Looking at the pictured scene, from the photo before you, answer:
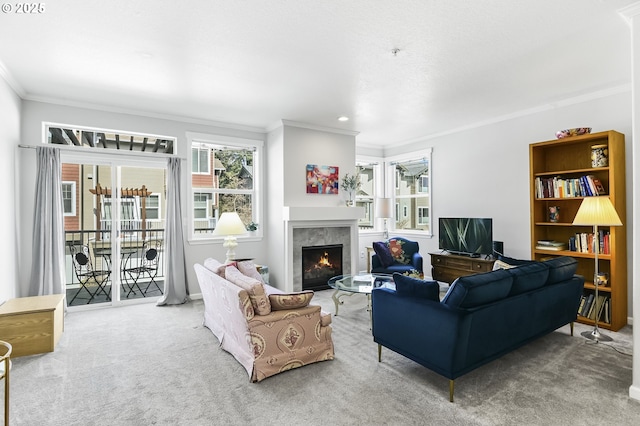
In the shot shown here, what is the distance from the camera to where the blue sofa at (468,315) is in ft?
7.86

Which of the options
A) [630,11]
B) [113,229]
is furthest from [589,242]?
[113,229]

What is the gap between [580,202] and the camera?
14.1 feet

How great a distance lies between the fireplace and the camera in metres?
5.76

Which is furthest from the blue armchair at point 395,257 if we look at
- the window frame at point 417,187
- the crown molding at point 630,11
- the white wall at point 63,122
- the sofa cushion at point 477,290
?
the crown molding at point 630,11

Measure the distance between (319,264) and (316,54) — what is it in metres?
3.64

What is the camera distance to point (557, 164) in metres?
4.52

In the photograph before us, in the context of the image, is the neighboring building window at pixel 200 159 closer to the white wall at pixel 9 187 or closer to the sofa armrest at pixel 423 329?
the white wall at pixel 9 187

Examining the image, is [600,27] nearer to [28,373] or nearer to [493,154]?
[493,154]

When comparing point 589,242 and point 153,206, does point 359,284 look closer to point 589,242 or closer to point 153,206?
point 589,242

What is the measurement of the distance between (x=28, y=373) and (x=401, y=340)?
10.4 feet

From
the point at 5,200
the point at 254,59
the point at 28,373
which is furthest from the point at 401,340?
the point at 5,200

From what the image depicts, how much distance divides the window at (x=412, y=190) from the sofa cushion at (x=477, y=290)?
378 centimetres
